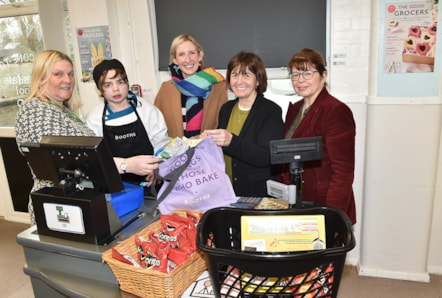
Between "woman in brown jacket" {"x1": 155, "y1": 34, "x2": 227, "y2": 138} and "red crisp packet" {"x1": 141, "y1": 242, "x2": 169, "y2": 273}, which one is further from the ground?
"woman in brown jacket" {"x1": 155, "y1": 34, "x2": 227, "y2": 138}

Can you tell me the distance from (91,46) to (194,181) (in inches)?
84.6

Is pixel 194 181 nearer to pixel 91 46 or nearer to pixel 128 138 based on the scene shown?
pixel 128 138

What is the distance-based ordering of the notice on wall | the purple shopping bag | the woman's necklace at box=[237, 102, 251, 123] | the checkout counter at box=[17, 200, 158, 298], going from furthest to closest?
1. the notice on wall
2. the woman's necklace at box=[237, 102, 251, 123]
3. the purple shopping bag
4. the checkout counter at box=[17, 200, 158, 298]

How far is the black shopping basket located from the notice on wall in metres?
2.44

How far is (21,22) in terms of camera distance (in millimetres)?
3545

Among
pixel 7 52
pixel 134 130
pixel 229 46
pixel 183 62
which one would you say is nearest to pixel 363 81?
pixel 229 46

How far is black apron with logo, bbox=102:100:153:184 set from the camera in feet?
6.35

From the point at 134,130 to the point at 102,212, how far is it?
77cm

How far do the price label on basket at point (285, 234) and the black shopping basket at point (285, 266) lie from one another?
39mm

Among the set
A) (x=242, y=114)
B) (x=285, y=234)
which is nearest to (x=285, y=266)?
(x=285, y=234)

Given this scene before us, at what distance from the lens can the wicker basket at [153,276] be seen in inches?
39.9

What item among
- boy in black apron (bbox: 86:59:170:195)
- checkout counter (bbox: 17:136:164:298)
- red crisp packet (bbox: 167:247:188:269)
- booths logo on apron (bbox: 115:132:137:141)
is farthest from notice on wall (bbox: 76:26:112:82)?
red crisp packet (bbox: 167:247:188:269)

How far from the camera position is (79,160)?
126 centimetres

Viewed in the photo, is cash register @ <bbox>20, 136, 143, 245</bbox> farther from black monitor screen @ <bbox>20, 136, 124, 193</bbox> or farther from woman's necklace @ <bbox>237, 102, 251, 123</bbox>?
woman's necklace @ <bbox>237, 102, 251, 123</bbox>
